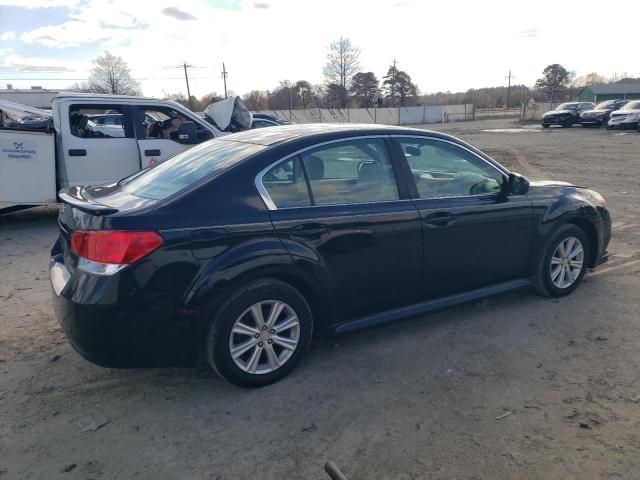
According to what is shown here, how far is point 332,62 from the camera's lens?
8006cm

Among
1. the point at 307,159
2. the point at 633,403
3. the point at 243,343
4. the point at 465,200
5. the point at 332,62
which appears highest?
the point at 332,62

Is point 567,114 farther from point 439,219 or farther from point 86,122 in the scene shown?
point 439,219

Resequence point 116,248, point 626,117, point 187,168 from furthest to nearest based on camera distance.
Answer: point 626,117 < point 187,168 < point 116,248

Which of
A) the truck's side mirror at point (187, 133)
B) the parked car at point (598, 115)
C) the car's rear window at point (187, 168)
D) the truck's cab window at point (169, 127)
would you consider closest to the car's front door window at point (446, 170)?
the car's rear window at point (187, 168)

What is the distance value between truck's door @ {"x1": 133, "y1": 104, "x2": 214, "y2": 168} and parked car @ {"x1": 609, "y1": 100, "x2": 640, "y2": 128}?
26.7 meters

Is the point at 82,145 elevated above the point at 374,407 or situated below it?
above

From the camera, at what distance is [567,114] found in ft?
109

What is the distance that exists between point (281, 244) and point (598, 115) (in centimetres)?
3344

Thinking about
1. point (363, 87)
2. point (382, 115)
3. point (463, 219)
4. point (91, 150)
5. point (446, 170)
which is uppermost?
point (363, 87)

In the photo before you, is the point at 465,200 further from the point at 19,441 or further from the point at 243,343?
the point at 19,441

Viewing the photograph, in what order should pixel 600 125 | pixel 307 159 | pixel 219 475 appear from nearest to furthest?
1. pixel 219 475
2. pixel 307 159
3. pixel 600 125

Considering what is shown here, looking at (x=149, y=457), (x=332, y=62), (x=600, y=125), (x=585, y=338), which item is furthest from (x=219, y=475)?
(x=332, y=62)

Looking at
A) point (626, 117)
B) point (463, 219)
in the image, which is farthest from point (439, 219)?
point (626, 117)

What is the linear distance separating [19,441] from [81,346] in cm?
58
